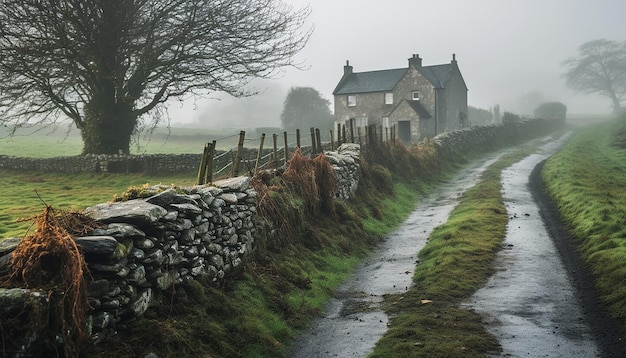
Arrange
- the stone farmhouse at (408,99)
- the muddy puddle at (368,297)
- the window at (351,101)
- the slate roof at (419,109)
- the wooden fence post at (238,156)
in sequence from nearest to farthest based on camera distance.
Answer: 1. the muddy puddle at (368,297)
2. the wooden fence post at (238,156)
3. the slate roof at (419,109)
4. the stone farmhouse at (408,99)
5. the window at (351,101)

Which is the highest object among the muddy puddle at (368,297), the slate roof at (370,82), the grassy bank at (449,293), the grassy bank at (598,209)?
the slate roof at (370,82)

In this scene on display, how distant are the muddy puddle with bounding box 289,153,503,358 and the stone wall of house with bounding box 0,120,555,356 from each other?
6.93 feet

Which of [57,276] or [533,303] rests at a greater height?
[57,276]

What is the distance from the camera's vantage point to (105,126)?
86.5 ft

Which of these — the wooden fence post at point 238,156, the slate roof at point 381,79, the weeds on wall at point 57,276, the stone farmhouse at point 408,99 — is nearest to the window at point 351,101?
the stone farmhouse at point 408,99

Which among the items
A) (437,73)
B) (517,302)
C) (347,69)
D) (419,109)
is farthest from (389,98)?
(517,302)

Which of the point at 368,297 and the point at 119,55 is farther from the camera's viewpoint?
the point at 119,55

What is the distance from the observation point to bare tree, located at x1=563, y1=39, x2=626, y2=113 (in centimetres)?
10125

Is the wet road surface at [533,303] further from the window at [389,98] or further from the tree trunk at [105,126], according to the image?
the window at [389,98]

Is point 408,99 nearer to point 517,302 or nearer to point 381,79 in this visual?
point 381,79

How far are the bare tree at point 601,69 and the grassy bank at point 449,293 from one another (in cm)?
9391

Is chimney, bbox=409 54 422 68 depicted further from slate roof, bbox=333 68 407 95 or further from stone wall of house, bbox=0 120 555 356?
stone wall of house, bbox=0 120 555 356

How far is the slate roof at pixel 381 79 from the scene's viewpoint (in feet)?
197

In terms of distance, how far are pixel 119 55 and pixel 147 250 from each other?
60.3 feet
